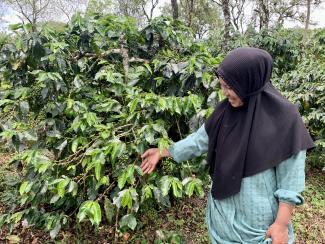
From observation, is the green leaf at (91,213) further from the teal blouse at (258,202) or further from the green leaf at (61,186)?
the teal blouse at (258,202)

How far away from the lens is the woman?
1.53 metres

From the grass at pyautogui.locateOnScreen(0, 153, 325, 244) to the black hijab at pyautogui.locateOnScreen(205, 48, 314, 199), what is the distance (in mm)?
1276

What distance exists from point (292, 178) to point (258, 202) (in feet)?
0.63

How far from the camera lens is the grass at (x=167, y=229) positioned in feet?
9.86

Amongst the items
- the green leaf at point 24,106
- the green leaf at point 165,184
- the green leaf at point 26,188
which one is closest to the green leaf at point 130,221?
the green leaf at point 165,184

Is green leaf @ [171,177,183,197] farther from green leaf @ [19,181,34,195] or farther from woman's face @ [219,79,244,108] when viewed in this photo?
green leaf @ [19,181,34,195]

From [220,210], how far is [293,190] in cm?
39

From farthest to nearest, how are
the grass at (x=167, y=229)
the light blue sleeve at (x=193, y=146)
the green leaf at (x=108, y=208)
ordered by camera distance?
the grass at (x=167, y=229) < the green leaf at (x=108, y=208) < the light blue sleeve at (x=193, y=146)

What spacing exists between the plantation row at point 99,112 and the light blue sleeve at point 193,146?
128 millimetres

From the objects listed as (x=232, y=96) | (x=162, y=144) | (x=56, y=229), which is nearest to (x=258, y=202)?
(x=232, y=96)

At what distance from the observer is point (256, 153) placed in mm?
1580

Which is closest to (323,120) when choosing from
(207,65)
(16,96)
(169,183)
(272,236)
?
(207,65)

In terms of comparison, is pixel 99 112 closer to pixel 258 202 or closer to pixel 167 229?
pixel 167 229

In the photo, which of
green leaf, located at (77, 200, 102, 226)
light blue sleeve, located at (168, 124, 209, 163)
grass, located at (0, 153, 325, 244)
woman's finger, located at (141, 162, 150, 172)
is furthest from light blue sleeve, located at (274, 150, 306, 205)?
grass, located at (0, 153, 325, 244)
